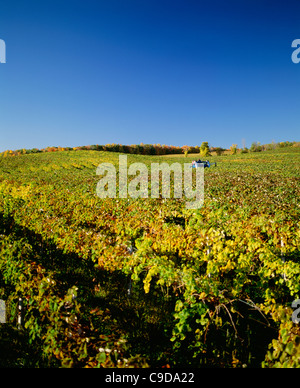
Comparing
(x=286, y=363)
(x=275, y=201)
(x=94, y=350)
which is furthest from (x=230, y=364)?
(x=275, y=201)

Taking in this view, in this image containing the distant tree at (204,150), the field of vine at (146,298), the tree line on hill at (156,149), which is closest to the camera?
the field of vine at (146,298)

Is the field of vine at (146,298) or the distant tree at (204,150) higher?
the distant tree at (204,150)

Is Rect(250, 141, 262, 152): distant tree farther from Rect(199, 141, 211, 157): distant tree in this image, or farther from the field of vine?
the field of vine

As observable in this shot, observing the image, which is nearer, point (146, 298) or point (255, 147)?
point (146, 298)

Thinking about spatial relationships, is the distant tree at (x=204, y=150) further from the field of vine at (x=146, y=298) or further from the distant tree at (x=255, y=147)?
the field of vine at (x=146, y=298)

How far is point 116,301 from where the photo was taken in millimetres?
5574

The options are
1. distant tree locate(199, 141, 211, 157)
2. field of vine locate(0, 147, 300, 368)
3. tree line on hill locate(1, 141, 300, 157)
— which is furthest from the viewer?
tree line on hill locate(1, 141, 300, 157)

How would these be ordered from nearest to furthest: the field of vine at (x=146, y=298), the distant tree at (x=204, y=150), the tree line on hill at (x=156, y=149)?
the field of vine at (x=146, y=298), the distant tree at (x=204, y=150), the tree line on hill at (x=156, y=149)

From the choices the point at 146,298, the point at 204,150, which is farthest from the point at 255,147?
the point at 146,298

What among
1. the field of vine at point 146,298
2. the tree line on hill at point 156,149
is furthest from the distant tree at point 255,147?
the field of vine at point 146,298

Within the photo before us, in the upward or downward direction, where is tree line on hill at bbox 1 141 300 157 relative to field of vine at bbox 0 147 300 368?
upward

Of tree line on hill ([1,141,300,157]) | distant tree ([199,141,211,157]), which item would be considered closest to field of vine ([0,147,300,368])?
distant tree ([199,141,211,157])

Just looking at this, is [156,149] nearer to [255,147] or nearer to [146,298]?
[255,147]
